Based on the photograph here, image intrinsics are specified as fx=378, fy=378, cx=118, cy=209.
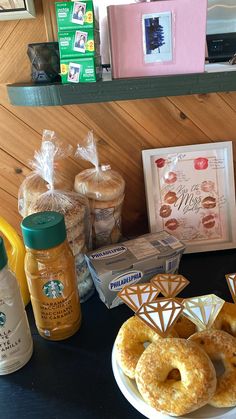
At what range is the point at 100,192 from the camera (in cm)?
84

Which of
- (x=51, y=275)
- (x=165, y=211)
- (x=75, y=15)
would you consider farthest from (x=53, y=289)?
(x=75, y=15)

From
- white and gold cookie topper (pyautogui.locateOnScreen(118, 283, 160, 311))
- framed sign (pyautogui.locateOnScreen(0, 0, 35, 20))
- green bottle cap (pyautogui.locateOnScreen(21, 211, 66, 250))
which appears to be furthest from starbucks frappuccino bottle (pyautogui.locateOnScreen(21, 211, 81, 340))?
framed sign (pyautogui.locateOnScreen(0, 0, 35, 20))

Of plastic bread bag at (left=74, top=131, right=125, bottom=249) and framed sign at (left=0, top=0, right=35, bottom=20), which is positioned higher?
framed sign at (left=0, top=0, right=35, bottom=20)

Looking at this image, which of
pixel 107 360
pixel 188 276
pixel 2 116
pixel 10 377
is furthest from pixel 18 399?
pixel 2 116

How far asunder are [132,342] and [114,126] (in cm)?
53

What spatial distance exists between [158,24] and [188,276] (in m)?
0.56

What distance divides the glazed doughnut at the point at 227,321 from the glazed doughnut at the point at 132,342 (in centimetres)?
8

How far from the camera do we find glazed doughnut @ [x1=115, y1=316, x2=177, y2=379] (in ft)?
2.03

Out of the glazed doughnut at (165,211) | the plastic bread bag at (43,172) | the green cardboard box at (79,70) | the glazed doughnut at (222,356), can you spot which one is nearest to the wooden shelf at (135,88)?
the green cardboard box at (79,70)

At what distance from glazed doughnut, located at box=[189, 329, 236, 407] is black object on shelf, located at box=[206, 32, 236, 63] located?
1.95 ft

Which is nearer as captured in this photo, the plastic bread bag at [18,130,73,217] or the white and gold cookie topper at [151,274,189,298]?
the white and gold cookie topper at [151,274,189,298]

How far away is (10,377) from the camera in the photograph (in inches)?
27.0

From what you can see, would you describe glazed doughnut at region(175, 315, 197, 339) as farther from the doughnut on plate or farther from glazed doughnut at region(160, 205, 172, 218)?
glazed doughnut at region(160, 205, 172, 218)

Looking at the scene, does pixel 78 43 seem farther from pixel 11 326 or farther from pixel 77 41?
pixel 11 326
